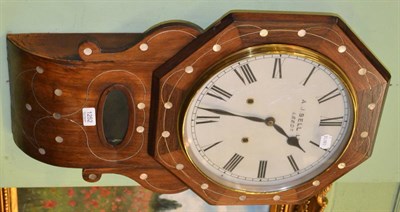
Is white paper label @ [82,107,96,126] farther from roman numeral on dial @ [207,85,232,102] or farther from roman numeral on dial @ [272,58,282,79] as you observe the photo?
roman numeral on dial @ [272,58,282,79]

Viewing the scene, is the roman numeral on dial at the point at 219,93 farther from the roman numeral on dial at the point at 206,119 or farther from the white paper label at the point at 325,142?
the white paper label at the point at 325,142

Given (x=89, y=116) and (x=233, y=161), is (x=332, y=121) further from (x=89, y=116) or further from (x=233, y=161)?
(x=89, y=116)

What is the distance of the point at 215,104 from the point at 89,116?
0.22 metres

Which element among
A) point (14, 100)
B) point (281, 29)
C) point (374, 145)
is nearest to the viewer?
point (281, 29)

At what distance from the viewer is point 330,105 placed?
43.5 inches

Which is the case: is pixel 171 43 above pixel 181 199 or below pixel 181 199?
above

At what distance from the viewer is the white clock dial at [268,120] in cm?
106

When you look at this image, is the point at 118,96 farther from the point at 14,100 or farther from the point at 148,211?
the point at 148,211

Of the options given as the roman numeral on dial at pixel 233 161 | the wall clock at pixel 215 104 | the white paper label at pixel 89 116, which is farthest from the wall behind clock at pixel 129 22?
the roman numeral on dial at pixel 233 161

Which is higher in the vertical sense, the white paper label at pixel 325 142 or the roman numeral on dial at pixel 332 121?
the roman numeral on dial at pixel 332 121

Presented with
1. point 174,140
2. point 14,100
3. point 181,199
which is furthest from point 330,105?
point 14,100

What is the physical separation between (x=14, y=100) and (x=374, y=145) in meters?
0.70

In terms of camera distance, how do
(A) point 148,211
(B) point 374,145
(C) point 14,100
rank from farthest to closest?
(A) point 148,211
(B) point 374,145
(C) point 14,100

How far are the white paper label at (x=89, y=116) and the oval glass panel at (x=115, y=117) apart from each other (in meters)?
0.03
